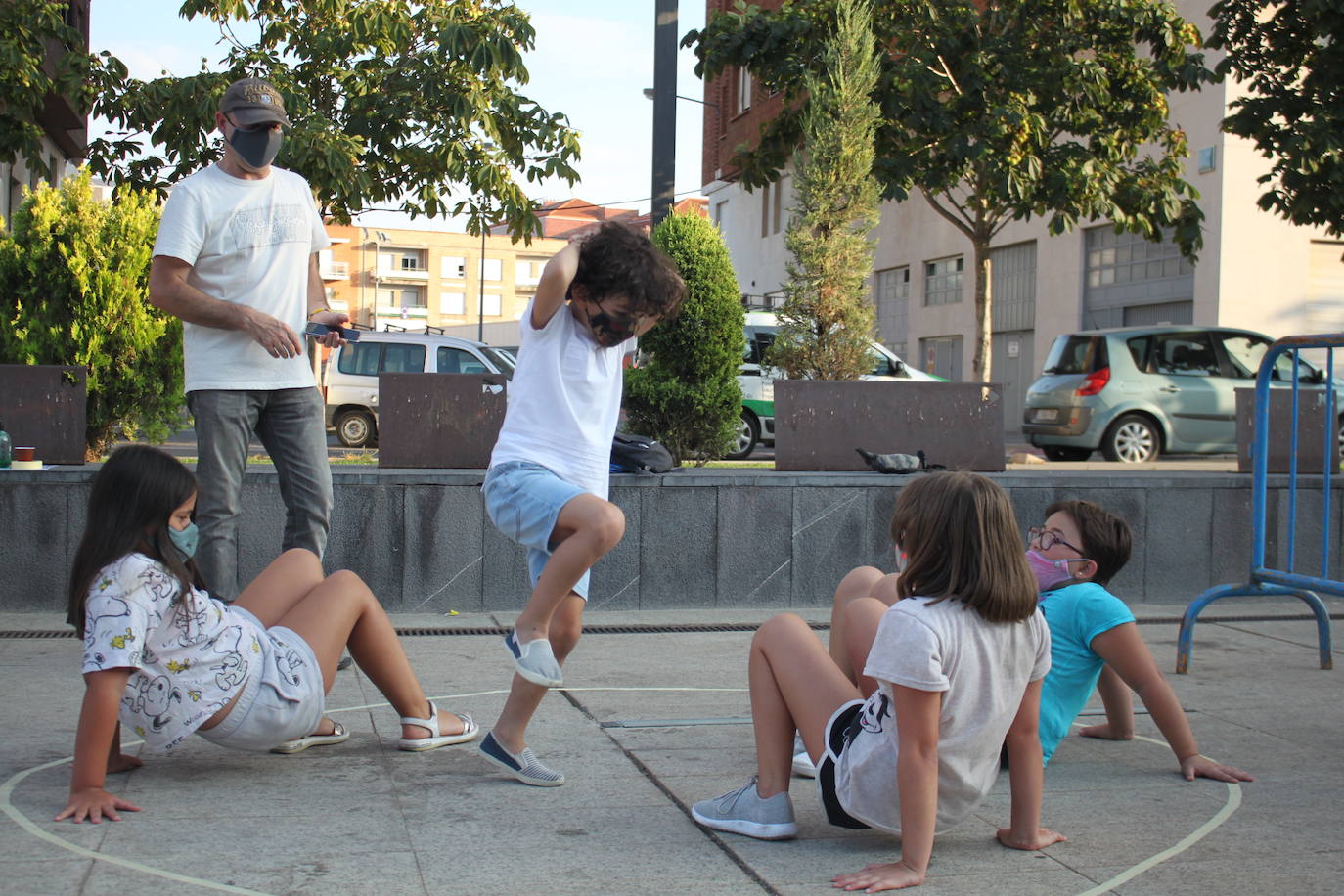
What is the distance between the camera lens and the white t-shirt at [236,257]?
4867 millimetres

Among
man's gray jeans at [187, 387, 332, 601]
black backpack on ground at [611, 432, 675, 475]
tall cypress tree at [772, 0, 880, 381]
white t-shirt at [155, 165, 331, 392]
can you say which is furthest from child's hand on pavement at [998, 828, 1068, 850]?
tall cypress tree at [772, 0, 880, 381]

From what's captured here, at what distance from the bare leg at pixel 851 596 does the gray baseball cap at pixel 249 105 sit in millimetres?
2660

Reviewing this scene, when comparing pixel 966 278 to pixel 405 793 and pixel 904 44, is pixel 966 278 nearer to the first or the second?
pixel 904 44

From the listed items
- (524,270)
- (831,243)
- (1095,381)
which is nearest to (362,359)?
(1095,381)

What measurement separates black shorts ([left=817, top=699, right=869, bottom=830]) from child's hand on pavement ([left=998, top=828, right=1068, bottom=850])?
1.30 feet

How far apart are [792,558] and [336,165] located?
6495 mm

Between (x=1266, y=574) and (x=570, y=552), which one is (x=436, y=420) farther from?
(x=1266, y=574)

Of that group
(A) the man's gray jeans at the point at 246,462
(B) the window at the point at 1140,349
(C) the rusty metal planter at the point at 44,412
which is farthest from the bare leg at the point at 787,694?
(B) the window at the point at 1140,349

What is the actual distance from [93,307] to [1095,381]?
11.5 meters

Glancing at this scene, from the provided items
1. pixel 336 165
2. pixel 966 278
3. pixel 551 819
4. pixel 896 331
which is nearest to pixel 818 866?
pixel 551 819

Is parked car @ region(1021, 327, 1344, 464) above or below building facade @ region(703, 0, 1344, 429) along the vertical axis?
below

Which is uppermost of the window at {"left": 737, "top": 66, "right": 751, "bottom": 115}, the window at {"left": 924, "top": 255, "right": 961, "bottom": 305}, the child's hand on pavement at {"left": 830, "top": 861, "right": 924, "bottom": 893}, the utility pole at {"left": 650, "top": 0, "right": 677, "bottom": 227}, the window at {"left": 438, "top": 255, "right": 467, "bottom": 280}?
the window at {"left": 438, "top": 255, "right": 467, "bottom": 280}

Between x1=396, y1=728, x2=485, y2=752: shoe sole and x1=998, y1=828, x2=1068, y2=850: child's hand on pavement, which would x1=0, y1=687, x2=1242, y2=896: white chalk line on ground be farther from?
x1=396, y1=728, x2=485, y2=752: shoe sole

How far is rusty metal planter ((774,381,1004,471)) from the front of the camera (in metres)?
7.92
